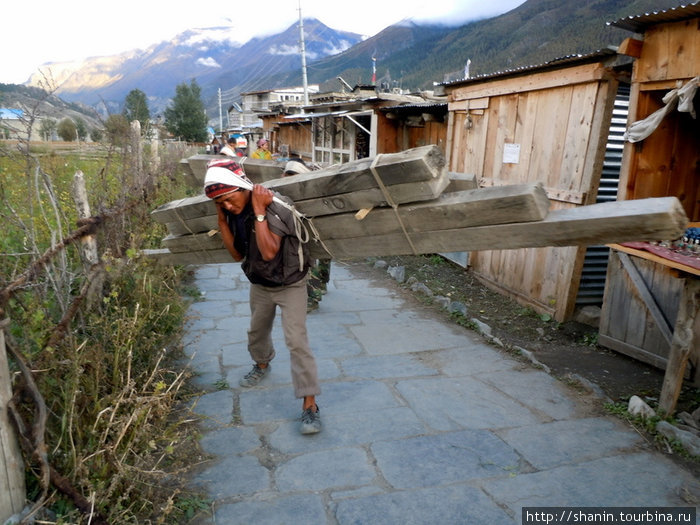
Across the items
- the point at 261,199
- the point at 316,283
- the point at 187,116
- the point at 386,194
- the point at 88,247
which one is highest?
the point at 187,116

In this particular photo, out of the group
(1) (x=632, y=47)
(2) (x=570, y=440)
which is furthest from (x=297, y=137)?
(2) (x=570, y=440)

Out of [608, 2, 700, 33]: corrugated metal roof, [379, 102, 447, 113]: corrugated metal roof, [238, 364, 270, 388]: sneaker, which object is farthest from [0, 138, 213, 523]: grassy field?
[379, 102, 447, 113]: corrugated metal roof

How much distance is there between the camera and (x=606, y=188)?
5.75m

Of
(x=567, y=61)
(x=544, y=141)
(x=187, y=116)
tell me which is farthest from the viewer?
(x=187, y=116)

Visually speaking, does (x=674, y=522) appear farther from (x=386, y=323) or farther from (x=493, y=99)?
(x=493, y=99)

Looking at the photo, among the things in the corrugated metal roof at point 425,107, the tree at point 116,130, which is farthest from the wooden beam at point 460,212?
the corrugated metal roof at point 425,107

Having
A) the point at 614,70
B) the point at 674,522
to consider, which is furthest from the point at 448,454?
the point at 614,70

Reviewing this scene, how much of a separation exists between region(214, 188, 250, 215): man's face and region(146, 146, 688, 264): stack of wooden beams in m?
0.19

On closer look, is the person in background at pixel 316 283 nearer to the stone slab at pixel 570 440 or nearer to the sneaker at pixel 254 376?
the sneaker at pixel 254 376

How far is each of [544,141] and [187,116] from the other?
58601mm

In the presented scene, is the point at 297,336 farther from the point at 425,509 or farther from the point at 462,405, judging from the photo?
the point at 462,405

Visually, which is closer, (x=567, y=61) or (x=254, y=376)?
(x=254, y=376)

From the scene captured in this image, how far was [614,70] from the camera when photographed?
505cm

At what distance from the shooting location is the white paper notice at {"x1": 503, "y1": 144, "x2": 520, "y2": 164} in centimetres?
662
